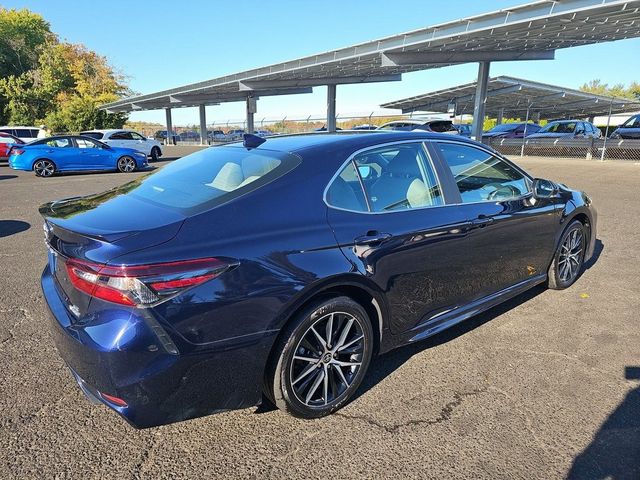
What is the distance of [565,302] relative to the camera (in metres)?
4.32

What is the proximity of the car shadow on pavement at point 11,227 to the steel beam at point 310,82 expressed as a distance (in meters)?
28.2

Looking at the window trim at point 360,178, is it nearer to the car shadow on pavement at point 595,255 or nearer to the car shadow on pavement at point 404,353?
the car shadow on pavement at point 404,353

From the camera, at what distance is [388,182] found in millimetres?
3025

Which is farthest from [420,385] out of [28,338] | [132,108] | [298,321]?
[132,108]

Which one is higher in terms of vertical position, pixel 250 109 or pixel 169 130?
pixel 250 109

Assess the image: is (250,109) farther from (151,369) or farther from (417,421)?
(151,369)

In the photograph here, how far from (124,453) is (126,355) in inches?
26.6

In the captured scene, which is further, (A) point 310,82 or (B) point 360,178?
(A) point 310,82

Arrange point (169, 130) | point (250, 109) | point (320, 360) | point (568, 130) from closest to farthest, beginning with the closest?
point (320, 360)
point (568, 130)
point (250, 109)
point (169, 130)

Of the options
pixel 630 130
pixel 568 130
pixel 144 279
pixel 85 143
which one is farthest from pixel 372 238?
pixel 568 130

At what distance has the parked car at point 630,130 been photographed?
66.9 feet

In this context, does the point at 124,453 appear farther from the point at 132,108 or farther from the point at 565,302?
the point at 132,108

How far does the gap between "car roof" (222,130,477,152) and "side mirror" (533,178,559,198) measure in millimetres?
1111

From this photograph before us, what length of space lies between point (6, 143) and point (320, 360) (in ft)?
73.0
